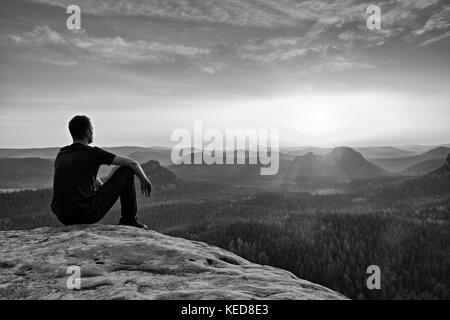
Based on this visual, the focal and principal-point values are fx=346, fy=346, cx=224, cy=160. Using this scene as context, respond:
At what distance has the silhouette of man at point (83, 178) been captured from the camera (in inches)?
284

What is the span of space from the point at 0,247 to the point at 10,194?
1736 inches

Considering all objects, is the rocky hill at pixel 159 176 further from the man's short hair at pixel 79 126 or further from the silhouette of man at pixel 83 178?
the man's short hair at pixel 79 126

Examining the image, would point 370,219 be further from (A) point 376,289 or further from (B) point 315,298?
(B) point 315,298

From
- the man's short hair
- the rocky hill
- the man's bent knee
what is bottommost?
→ the rocky hill

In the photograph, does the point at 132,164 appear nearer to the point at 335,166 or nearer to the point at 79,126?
the point at 79,126

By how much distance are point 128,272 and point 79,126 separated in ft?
12.0

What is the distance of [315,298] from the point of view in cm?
432

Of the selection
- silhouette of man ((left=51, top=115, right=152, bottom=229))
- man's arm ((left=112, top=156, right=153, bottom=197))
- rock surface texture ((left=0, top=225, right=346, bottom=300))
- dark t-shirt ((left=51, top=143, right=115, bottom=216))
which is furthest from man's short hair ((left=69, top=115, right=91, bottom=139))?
rock surface texture ((left=0, top=225, right=346, bottom=300))

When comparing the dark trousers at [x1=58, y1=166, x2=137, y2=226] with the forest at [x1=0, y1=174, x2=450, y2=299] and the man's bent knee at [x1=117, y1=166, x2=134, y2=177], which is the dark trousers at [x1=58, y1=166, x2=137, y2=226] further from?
the forest at [x1=0, y1=174, x2=450, y2=299]

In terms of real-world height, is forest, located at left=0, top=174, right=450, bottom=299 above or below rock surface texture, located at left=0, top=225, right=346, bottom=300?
below

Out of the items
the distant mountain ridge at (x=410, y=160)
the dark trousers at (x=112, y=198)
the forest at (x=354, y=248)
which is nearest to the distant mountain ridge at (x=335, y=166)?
the distant mountain ridge at (x=410, y=160)

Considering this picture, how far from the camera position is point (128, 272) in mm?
5168

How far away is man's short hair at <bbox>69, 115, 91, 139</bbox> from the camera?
7.32 m

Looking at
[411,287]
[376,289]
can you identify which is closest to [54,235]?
[376,289]
